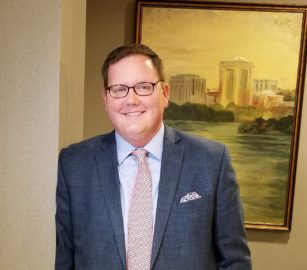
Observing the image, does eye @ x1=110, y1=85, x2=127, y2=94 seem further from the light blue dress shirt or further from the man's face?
the light blue dress shirt

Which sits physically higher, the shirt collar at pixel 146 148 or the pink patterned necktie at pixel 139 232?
the shirt collar at pixel 146 148

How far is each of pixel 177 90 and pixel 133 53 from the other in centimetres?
113

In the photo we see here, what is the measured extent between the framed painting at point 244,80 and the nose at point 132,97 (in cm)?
115

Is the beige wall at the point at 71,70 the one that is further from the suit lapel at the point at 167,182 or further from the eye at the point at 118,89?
the suit lapel at the point at 167,182

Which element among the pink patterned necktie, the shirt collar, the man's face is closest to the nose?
the man's face

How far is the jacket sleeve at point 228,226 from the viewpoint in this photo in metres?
1.12

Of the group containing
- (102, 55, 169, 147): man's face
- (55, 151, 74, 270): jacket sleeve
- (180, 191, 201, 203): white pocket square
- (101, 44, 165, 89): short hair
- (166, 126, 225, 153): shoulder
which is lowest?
(55, 151, 74, 270): jacket sleeve

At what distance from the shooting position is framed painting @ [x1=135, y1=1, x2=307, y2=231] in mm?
2078

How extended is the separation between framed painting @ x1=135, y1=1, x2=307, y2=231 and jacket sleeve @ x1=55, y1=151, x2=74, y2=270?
1.17m

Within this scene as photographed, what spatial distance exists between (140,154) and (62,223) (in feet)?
1.08

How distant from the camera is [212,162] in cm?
113

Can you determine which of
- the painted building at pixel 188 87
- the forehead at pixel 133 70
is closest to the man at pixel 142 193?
the forehead at pixel 133 70

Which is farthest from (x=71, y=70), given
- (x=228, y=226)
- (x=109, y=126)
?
(x=109, y=126)

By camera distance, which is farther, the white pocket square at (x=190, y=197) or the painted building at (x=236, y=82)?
the painted building at (x=236, y=82)
